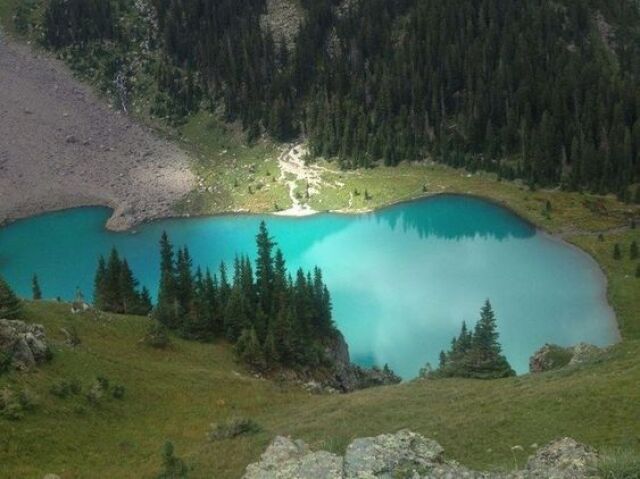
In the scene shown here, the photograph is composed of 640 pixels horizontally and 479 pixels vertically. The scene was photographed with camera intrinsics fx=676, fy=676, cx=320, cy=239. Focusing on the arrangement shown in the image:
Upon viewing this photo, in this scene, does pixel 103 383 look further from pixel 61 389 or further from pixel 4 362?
pixel 4 362

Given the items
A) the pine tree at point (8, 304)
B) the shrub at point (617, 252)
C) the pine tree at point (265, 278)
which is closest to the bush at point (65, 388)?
the pine tree at point (8, 304)

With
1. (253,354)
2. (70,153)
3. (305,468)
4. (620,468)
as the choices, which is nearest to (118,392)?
(253,354)

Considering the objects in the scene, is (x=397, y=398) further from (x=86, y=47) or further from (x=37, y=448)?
(x=86, y=47)

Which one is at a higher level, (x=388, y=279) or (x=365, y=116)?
(x=365, y=116)

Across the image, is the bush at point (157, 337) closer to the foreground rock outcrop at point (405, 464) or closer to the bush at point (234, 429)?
the bush at point (234, 429)

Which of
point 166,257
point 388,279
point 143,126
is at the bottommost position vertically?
point 388,279

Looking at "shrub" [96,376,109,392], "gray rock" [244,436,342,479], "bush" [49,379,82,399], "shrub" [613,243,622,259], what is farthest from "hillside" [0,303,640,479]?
"shrub" [613,243,622,259]

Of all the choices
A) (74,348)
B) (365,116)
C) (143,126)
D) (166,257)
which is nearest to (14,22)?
Result: (143,126)
